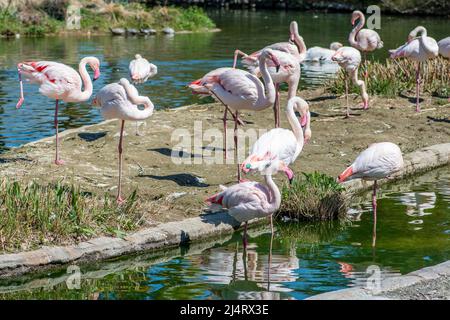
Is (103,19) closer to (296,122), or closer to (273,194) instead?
(296,122)

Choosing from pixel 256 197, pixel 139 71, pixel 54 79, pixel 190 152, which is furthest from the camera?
pixel 139 71

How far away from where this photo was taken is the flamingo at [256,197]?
728cm

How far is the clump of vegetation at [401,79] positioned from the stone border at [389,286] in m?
8.06

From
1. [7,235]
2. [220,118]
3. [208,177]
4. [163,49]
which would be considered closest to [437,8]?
[163,49]

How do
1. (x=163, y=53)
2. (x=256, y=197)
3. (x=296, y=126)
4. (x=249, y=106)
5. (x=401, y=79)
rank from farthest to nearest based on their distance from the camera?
(x=163, y=53)
(x=401, y=79)
(x=249, y=106)
(x=296, y=126)
(x=256, y=197)

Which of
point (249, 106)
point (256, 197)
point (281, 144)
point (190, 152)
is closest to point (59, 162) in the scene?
point (190, 152)

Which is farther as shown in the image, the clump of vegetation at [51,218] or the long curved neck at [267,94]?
the long curved neck at [267,94]

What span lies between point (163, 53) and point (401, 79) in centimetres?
1038

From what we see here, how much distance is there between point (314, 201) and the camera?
873 cm

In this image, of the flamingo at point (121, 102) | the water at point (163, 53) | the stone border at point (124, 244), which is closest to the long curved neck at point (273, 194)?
the stone border at point (124, 244)

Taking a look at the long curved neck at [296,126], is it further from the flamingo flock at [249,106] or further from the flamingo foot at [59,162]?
the flamingo foot at [59,162]

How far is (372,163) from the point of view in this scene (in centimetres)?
816
